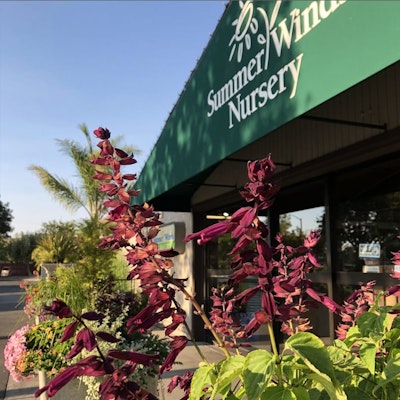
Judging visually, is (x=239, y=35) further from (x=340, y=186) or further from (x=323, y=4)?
(x=340, y=186)

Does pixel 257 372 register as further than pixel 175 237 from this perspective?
No

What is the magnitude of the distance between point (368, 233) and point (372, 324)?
12.5 feet

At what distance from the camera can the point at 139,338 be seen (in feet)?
12.5

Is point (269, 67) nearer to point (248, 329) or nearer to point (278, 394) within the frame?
point (248, 329)

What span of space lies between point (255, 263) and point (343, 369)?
0.46 m

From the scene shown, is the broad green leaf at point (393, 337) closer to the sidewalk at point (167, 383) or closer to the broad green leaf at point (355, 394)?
the broad green leaf at point (355, 394)

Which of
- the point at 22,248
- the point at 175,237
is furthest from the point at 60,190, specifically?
the point at 22,248

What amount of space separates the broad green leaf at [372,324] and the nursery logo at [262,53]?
2.08m

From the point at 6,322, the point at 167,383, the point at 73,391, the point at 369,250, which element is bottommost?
the point at 6,322

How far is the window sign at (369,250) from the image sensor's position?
4.88m

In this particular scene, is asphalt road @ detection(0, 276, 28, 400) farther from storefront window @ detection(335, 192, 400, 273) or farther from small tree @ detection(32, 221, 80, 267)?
storefront window @ detection(335, 192, 400, 273)

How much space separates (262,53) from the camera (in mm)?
3707

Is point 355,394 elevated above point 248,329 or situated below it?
below

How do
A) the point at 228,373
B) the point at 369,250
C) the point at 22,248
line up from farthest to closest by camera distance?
the point at 22,248 < the point at 369,250 < the point at 228,373
